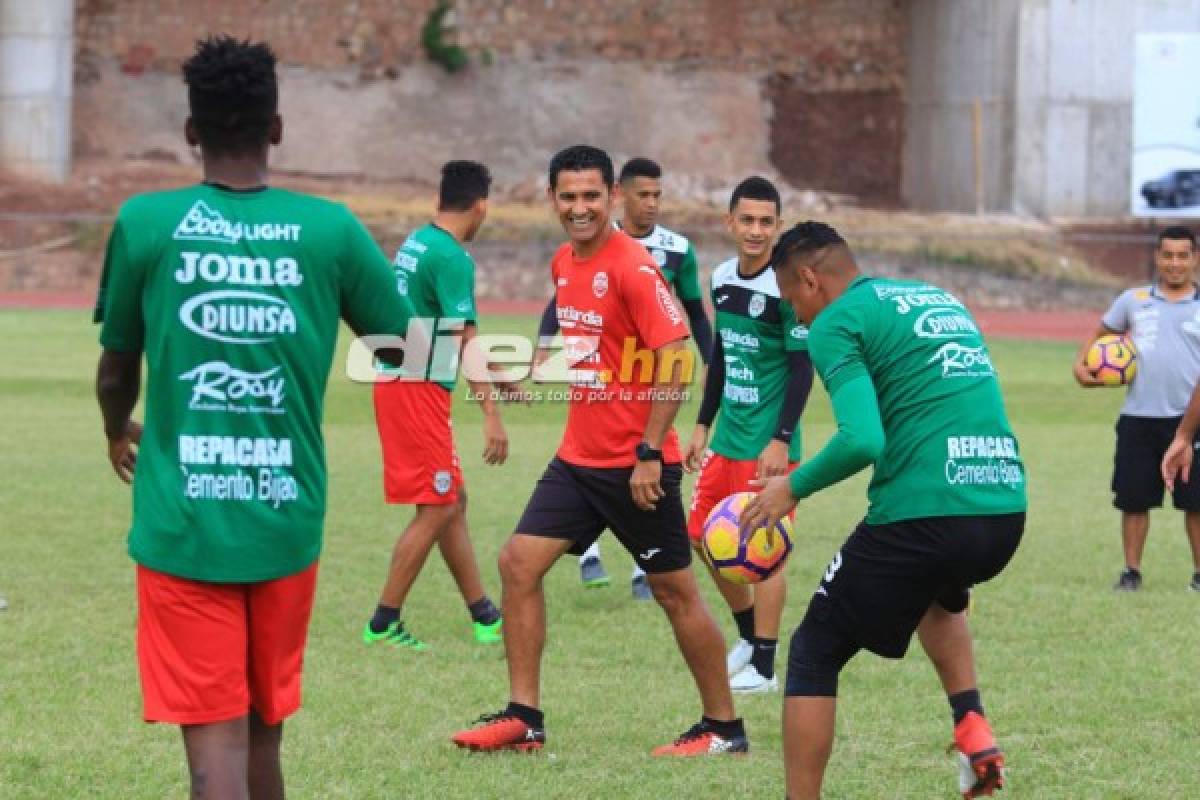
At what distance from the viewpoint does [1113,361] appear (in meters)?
11.4

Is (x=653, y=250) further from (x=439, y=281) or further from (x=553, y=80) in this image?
(x=553, y=80)

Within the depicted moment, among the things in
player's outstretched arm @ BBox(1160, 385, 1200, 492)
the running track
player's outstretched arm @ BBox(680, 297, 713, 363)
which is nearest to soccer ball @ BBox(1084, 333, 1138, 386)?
player's outstretched arm @ BBox(1160, 385, 1200, 492)

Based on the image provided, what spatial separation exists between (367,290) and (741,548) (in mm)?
2239

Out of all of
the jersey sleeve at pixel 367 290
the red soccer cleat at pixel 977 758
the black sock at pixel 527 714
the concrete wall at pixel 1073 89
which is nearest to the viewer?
the jersey sleeve at pixel 367 290

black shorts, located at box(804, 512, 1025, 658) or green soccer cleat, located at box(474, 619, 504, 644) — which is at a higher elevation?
black shorts, located at box(804, 512, 1025, 658)

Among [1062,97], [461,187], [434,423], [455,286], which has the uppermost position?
[1062,97]

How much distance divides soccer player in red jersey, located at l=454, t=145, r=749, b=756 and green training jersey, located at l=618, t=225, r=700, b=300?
9.49 feet

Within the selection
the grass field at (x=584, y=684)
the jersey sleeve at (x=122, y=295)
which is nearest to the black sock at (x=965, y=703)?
the grass field at (x=584, y=684)

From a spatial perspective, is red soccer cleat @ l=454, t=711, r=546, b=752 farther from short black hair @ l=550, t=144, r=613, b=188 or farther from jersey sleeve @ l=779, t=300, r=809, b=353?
jersey sleeve @ l=779, t=300, r=809, b=353

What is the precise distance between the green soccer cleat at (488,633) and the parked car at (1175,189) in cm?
3524

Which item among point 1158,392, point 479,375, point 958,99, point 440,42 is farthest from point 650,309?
point 440,42

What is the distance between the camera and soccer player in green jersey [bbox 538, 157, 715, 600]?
1055 centimetres

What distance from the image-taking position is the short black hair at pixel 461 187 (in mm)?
9523

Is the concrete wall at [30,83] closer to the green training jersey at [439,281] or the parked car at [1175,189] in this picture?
the parked car at [1175,189]
